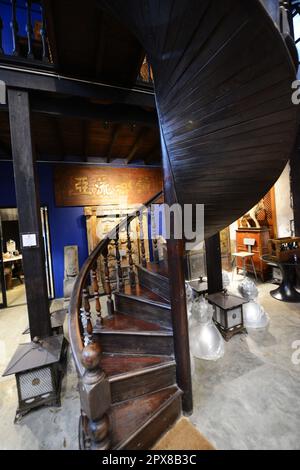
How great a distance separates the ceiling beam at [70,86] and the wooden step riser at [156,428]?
9.64ft

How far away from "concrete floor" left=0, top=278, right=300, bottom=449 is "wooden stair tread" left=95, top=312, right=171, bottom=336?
65 centimetres

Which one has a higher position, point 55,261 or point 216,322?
point 55,261

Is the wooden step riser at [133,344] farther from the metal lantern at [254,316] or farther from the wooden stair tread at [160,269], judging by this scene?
the metal lantern at [254,316]

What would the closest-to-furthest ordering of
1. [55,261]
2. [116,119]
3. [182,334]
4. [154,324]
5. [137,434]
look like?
[137,434] < [182,334] < [154,324] < [116,119] < [55,261]

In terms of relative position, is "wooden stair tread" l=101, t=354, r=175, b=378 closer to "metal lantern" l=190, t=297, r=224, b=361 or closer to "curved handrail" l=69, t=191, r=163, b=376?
"curved handrail" l=69, t=191, r=163, b=376

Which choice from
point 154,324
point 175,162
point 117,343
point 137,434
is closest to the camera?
point 137,434

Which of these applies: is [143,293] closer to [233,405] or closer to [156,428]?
[156,428]

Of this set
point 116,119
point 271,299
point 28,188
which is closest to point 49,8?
point 116,119

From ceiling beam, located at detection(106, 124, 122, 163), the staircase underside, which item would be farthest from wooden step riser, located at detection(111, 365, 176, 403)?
ceiling beam, located at detection(106, 124, 122, 163)

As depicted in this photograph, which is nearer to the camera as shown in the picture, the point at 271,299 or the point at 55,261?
the point at 271,299

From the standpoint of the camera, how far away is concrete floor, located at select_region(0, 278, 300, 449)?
1407mm

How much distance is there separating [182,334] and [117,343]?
58 cm

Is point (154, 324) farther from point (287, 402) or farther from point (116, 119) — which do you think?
point (116, 119)

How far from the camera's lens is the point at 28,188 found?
1996 millimetres
